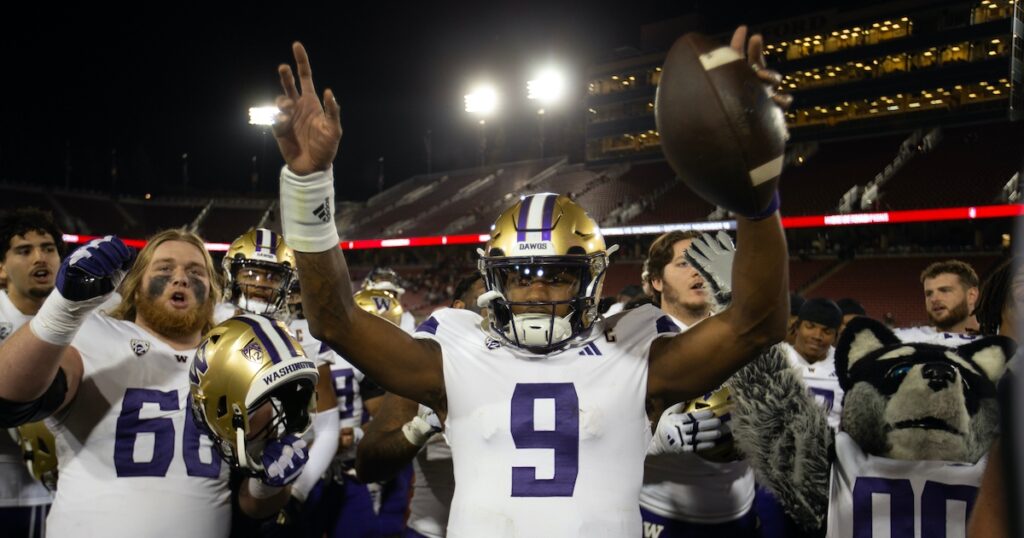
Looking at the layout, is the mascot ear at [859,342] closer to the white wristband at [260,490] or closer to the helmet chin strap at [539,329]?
the helmet chin strap at [539,329]

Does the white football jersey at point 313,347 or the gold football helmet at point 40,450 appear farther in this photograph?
the white football jersey at point 313,347

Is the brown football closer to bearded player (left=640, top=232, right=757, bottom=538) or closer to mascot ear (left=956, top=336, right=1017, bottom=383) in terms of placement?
mascot ear (left=956, top=336, right=1017, bottom=383)

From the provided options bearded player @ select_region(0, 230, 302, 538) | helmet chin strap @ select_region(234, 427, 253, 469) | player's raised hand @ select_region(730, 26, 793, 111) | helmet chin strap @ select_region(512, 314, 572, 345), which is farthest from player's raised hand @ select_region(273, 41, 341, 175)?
player's raised hand @ select_region(730, 26, 793, 111)

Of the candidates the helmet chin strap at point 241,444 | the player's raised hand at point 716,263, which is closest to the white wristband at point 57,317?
the helmet chin strap at point 241,444

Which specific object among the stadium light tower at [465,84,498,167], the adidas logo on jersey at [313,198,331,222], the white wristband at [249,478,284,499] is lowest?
the white wristband at [249,478,284,499]

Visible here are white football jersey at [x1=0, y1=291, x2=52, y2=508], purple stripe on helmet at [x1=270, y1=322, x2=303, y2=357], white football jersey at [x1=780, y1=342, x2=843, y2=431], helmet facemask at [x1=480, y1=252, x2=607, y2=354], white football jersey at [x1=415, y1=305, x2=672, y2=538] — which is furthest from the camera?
white football jersey at [x1=780, y1=342, x2=843, y2=431]

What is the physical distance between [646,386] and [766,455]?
697 mm

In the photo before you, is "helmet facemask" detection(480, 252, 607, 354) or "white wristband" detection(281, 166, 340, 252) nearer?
"white wristband" detection(281, 166, 340, 252)

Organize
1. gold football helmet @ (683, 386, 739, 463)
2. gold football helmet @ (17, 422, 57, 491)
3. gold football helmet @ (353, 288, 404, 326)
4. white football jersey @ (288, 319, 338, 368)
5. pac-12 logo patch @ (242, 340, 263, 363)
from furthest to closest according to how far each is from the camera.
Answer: gold football helmet @ (353, 288, 404, 326) < white football jersey @ (288, 319, 338, 368) < gold football helmet @ (683, 386, 739, 463) < gold football helmet @ (17, 422, 57, 491) < pac-12 logo patch @ (242, 340, 263, 363)

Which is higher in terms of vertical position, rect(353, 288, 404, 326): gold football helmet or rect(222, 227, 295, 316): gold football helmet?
rect(222, 227, 295, 316): gold football helmet

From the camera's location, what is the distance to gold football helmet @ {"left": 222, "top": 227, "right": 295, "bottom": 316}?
3994mm

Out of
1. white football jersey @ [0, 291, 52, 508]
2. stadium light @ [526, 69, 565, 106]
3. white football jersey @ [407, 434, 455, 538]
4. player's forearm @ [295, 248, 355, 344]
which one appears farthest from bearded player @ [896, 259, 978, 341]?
stadium light @ [526, 69, 565, 106]

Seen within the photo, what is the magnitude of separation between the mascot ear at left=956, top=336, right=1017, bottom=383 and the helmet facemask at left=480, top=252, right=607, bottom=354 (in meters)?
1.24

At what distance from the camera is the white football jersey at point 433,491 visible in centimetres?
347
